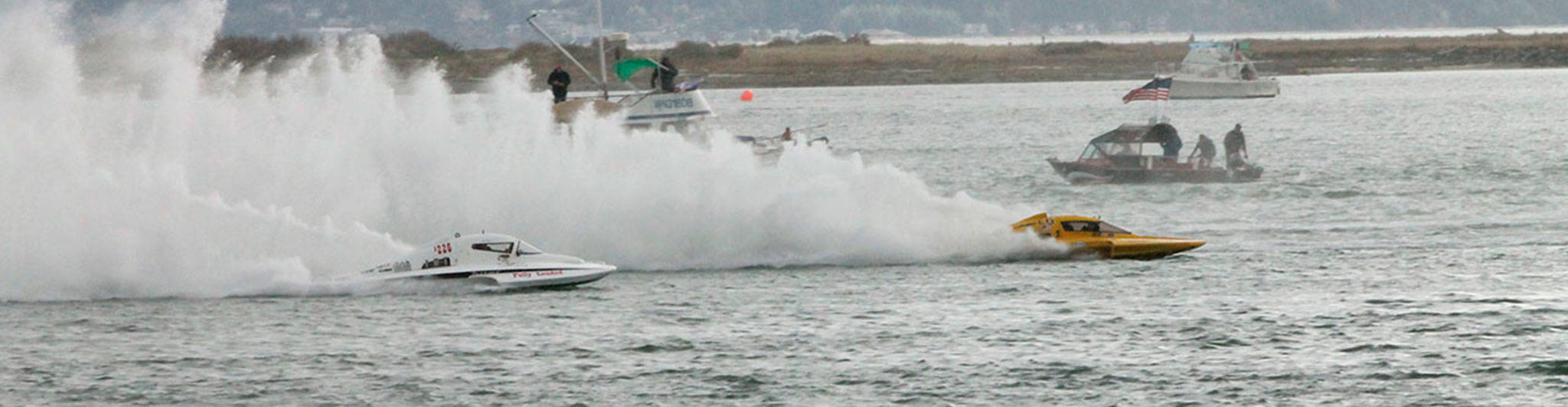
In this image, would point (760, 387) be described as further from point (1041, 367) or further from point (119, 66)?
point (119, 66)

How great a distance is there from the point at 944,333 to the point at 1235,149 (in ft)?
74.8

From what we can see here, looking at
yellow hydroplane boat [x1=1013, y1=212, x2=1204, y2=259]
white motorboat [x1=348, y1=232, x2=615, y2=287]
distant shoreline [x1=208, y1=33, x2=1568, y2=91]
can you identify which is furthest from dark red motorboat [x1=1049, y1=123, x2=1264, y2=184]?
distant shoreline [x1=208, y1=33, x2=1568, y2=91]

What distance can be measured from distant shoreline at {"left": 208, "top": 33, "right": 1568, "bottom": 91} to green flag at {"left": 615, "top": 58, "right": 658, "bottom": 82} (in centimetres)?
7142

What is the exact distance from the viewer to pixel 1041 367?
24266mm

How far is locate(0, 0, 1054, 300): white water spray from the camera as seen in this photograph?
31.8 meters

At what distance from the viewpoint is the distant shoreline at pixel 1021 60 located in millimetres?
140625

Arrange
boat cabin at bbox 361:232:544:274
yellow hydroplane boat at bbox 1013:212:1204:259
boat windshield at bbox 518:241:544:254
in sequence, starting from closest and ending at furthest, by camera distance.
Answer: boat cabin at bbox 361:232:544:274 → boat windshield at bbox 518:241:544:254 → yellow hydroplane boat at bbox 1013:212:1204:259

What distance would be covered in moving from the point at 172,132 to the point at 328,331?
1107 centimetres

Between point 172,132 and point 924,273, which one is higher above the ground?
point 172,132

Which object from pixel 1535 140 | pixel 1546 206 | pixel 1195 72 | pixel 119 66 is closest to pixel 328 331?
pixel 119 66

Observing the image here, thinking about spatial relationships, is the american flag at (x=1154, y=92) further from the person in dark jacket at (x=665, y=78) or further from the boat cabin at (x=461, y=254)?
the boat cabin at (x=461, y=254)

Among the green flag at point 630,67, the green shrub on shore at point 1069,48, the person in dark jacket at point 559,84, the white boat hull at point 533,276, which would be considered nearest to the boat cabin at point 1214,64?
the green shrub on shore at point 1069,48

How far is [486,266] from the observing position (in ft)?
100

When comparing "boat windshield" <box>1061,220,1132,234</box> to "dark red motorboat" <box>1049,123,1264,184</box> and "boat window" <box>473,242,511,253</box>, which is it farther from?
"dark red motorboat" <box>1049,123,1264,184</box>
